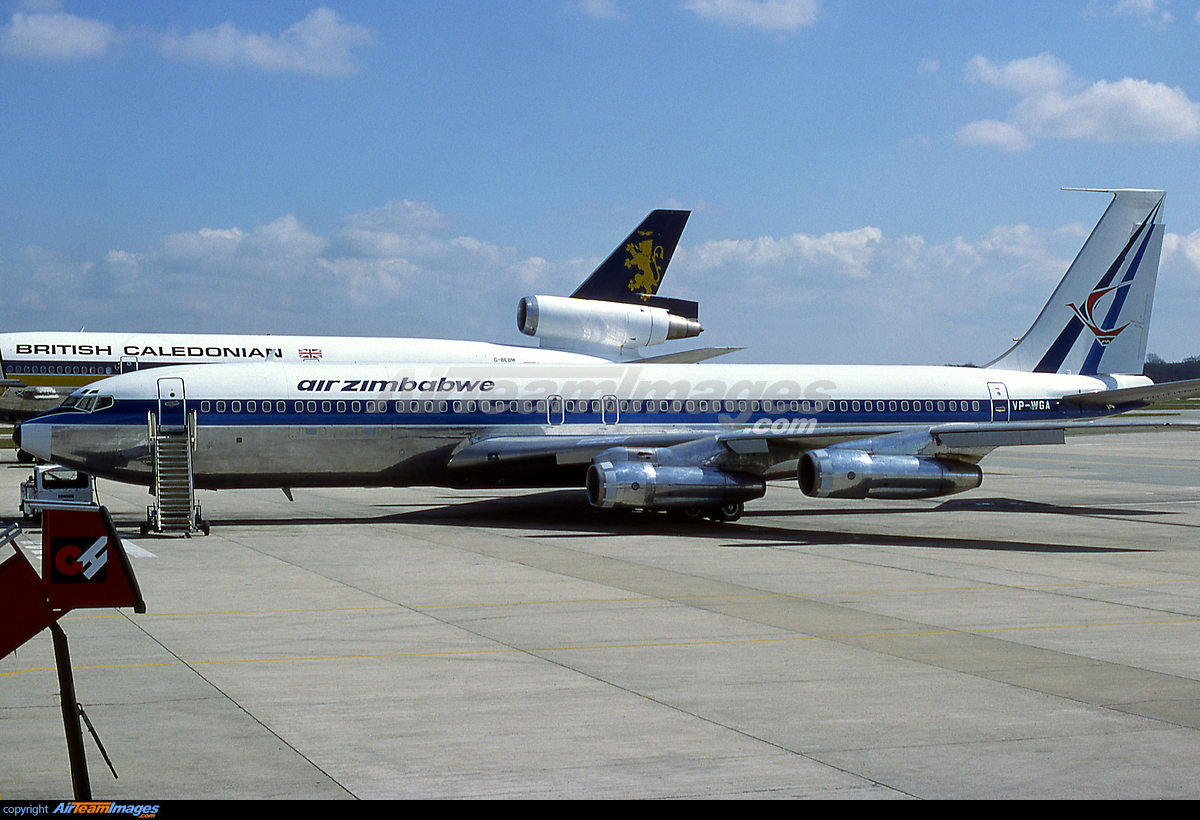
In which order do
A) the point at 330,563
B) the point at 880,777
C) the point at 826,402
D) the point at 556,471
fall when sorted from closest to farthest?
the point at 880,777 < the point at 330,563 < the point at 556,471 < the point at 826,402

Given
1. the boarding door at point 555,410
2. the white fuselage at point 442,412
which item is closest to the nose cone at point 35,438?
the white fuselage at point 442,412

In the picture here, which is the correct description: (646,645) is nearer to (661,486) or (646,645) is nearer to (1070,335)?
(661,486)

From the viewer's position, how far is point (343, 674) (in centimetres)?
1287

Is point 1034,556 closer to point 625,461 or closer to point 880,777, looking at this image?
point 625,461

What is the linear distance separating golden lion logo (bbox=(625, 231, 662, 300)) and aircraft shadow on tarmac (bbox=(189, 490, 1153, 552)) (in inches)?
447

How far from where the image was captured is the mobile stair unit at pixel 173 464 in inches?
1019

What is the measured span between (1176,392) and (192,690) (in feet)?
80.9

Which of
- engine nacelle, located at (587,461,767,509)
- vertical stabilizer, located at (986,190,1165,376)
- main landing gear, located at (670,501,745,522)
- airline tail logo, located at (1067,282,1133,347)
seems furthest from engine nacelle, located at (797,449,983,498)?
airline tail logo, located at (1067,282,1133,347)

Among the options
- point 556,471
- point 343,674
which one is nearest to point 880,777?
point 343,674

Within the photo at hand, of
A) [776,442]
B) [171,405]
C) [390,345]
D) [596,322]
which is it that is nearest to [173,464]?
[171,405]

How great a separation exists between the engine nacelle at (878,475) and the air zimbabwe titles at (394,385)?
8260 millimetres

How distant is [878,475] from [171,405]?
51.7ft

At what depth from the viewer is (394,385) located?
2862 centimetres

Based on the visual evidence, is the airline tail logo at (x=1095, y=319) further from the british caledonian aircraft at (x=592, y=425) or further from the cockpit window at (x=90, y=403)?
the cockpit window at (x=90, y=403)
